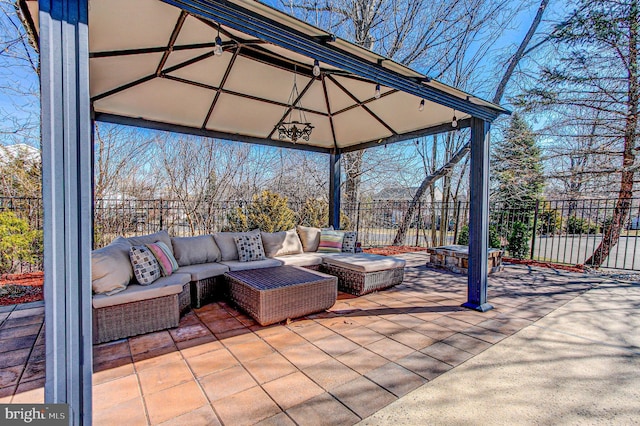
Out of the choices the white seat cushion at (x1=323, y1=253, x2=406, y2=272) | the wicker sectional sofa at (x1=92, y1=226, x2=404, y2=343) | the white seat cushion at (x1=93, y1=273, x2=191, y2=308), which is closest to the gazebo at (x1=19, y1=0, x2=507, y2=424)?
the white seat cushion at (x1=323, y1=253, x2=406, y2=272)

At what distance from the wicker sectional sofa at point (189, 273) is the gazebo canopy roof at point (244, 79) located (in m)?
1.87

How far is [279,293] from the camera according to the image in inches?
123

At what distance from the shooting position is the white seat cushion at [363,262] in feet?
13.7

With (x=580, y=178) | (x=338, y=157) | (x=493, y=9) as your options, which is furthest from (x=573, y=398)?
(x=493, y=9)

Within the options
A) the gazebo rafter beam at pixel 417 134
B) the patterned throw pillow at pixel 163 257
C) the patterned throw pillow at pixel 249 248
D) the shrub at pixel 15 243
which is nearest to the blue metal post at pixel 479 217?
the gazebo rafter beam at pixel 417 134

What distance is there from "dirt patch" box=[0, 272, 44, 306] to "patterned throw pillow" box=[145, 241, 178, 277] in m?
1.74

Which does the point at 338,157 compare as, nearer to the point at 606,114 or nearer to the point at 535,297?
the point at 535,297

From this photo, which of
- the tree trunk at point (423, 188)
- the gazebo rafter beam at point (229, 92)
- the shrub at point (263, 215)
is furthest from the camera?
the tree trunk at point (423, 188)

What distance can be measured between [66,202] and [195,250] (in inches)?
109

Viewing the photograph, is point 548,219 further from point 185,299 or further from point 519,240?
point 185,299

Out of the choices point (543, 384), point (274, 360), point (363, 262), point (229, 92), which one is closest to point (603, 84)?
point (363, 262)

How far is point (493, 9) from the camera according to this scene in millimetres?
8719

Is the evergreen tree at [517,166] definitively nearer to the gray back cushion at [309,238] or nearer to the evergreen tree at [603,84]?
the evergreen tree at [603,84]

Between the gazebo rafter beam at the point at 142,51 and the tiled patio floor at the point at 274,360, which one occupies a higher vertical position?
the gazebo rafter beam at the point at 142,51
